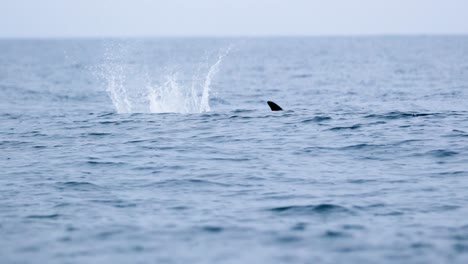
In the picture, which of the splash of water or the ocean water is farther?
the splash of water

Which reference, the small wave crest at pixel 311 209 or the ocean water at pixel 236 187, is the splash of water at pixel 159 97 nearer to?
the ocean water at pixel 236 187

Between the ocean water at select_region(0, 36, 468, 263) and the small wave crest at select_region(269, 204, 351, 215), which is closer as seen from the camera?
the ocean water at select_region(0, 36, 468, 263)

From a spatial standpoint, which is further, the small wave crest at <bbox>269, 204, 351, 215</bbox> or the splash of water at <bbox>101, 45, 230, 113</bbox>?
the splash of water at <bbox>101, 45, 230, 113</bbox>

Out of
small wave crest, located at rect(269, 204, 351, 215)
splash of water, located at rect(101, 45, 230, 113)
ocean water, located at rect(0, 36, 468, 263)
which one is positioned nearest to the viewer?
ocean water, located at rect(0, 36, 468, 263)

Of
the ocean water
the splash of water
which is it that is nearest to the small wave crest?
the ocean water

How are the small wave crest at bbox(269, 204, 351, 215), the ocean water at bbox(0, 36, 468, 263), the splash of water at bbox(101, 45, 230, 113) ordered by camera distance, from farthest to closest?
the splash of water at bbox(101, 45, 230, 113), the small wave crest at bbox(269, 204, 351, 215), the ocean water at bbox(0, 36, 468, 263)

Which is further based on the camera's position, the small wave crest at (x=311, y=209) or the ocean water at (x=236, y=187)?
the small wave crest at (x=311, y=209)

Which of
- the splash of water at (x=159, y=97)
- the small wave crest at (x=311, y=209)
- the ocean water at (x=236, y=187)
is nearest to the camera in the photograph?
the ocean water at (x=236, y=187)

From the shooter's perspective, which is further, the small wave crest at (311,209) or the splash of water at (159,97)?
the splash of water at (159,97)

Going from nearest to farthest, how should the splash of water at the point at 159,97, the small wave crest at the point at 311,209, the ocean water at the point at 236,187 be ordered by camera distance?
the ocean water at the point at 236,187 < the small wave crest at the point at 311,209 < the splash of water at the point at 159,97

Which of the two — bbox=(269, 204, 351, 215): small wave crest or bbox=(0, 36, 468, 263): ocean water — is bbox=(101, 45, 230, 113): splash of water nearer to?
bbox=(0, 36, 468, 263): ocean water

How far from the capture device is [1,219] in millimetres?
10898

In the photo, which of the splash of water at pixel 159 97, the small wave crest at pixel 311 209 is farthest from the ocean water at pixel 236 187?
the splash of water at pixel 159 97

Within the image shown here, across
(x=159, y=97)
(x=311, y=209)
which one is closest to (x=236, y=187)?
(x=311, y=209)
